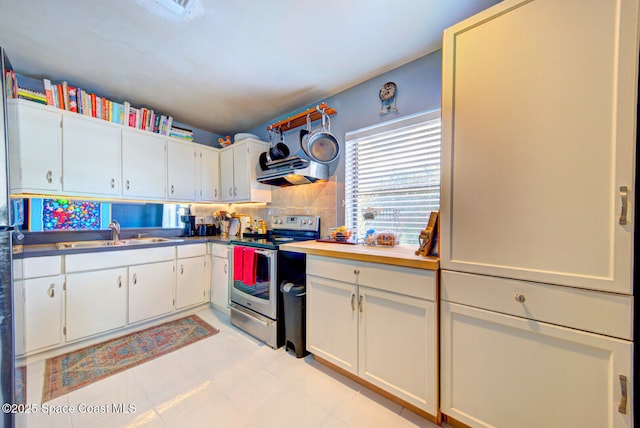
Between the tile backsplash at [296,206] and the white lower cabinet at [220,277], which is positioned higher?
the tile backsplash at [296,206]

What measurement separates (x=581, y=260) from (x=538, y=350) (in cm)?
43

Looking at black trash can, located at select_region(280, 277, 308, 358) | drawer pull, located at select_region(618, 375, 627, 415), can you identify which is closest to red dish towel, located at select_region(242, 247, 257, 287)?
black trash can, located at select_region(280, 277, 308, 358)

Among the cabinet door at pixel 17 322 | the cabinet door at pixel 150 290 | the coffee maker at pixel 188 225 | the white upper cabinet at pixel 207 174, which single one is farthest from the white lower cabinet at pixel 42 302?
the white upper cabinet at pixel 207 174

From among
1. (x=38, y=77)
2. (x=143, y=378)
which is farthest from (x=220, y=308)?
(x=38, y=77)

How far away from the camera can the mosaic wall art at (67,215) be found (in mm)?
2178

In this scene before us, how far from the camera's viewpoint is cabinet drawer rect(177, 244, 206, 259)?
2.63 m

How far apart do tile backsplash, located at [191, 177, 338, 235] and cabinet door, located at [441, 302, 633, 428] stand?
1386 mm

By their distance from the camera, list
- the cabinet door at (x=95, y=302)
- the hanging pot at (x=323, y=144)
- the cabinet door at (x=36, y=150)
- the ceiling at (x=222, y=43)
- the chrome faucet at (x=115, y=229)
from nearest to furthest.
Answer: the ceiling at (x=222, y=43)
the cabinet door at (x=36, y=150)
the cabinet door at (x=95, y=302)
the hanging pot at (x=323, y=144)
the chrome faucet at (x=115, y=229)

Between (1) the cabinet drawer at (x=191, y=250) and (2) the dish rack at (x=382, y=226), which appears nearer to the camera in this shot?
(2) the dish rack at (x=382, y=226)

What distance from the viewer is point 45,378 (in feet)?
5.32

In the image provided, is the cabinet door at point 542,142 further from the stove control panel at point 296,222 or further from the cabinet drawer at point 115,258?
the cabinet drawer at point 115,258

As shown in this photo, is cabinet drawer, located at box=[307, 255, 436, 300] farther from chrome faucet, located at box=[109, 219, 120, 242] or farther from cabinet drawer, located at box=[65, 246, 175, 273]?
chrome faucet, located at box=[109, 219, 120, 242]

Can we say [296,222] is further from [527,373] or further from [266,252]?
[527,373]

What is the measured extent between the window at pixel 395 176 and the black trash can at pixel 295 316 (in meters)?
0.78
